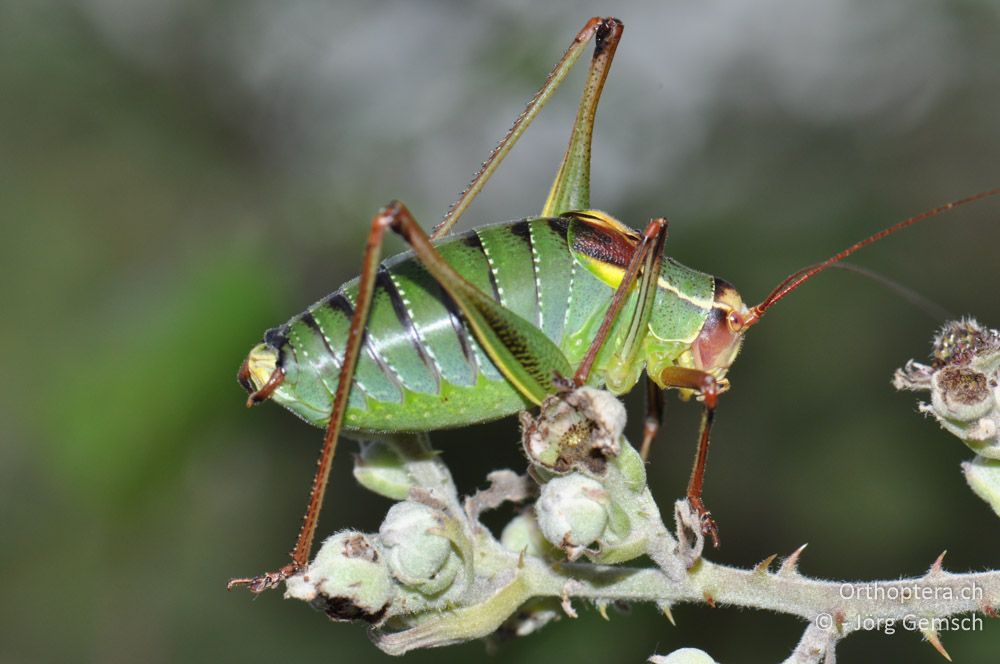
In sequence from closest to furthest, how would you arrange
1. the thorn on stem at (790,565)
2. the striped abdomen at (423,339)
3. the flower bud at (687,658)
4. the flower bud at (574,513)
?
the flower bud at (574,513), the flower bud at (687,658), the thorn on stem at (790,565), the striped abdomen at (423,339)

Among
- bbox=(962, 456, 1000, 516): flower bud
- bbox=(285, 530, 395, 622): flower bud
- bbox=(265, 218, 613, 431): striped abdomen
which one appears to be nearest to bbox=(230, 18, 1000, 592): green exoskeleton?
bbox=(265, 218, 613, 431): striped abdomen

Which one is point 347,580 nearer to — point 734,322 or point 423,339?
point 423,339

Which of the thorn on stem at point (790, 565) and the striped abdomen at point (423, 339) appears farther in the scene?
the striped abdomen at point (423, 339)

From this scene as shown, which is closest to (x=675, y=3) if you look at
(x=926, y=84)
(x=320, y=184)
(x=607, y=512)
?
(x=926, y=84)

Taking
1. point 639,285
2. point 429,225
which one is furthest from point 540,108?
point 429,225

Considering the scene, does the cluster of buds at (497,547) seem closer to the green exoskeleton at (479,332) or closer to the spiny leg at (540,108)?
the green exoskeleton at (479,332)

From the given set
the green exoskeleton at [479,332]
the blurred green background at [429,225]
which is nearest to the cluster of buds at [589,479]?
the green exoskeleton at [479,332]

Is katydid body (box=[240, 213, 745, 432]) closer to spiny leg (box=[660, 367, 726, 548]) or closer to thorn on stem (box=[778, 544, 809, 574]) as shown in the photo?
spiny leg (box=[660, 367, 726, 548])
